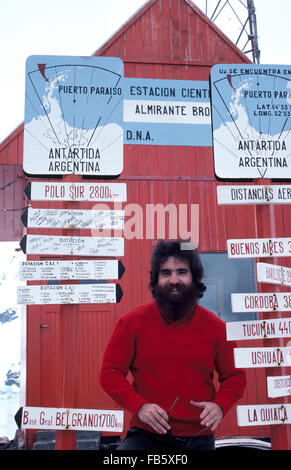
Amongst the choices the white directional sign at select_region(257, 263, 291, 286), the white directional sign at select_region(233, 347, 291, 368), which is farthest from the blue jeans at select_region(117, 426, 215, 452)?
the white directional sign at select_region(257, 263, 291, 286)

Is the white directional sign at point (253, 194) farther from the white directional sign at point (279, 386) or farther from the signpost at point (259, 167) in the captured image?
the white directional sign at point (279, 386)

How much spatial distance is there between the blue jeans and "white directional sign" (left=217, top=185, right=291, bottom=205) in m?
1.72

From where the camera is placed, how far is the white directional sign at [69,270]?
3357 millimetres

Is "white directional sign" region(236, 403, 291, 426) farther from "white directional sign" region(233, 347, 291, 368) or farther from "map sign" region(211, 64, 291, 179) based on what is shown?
"map sign" region(211, 64, 291, 179)

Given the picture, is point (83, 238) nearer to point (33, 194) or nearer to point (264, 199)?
point (33, 194)

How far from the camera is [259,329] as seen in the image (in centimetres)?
336

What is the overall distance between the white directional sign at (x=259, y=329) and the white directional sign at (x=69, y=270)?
0.92 metres

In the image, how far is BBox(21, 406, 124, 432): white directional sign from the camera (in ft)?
10.3

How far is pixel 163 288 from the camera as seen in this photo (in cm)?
336

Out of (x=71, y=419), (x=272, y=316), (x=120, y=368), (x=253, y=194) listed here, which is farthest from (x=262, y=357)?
(x=71, y=419)

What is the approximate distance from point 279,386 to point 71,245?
1857 mm

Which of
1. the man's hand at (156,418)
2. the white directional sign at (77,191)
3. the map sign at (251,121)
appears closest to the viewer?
the man's hand at (156,418)

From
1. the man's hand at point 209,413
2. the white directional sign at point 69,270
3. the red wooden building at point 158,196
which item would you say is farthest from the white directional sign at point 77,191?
the red wooden building at point 158,196
